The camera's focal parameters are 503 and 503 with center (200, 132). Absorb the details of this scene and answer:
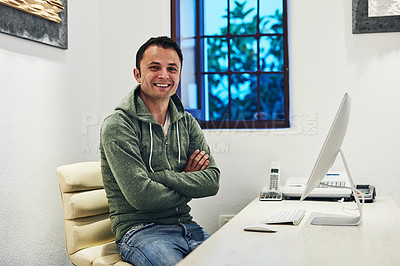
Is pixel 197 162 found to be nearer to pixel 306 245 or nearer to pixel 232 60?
pixel 306 245

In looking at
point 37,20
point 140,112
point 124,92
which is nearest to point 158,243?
point 140,112

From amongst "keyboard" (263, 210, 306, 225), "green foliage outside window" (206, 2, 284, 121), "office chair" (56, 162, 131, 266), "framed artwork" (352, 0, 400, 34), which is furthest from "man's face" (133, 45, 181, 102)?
Result: "framed artwork" (352, 0, 400, 34)

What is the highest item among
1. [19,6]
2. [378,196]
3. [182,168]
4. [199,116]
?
[19,6]

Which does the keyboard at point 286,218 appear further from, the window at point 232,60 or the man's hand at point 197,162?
the window at point 232,60

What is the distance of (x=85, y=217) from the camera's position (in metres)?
2.37

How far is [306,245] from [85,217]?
1.18 metres

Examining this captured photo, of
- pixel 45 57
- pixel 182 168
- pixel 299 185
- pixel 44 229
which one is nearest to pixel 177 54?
pixel 182 168

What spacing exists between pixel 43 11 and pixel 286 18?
149 cm

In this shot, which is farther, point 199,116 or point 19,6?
point 199,116

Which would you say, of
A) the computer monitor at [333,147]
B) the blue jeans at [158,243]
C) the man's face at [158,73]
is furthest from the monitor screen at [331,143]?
the man's face at [158,73]

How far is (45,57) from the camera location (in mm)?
2740

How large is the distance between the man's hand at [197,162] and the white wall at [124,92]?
2.57 feet

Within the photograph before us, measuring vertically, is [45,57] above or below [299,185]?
above

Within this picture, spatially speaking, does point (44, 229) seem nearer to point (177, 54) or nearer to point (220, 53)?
point (177, 54)
